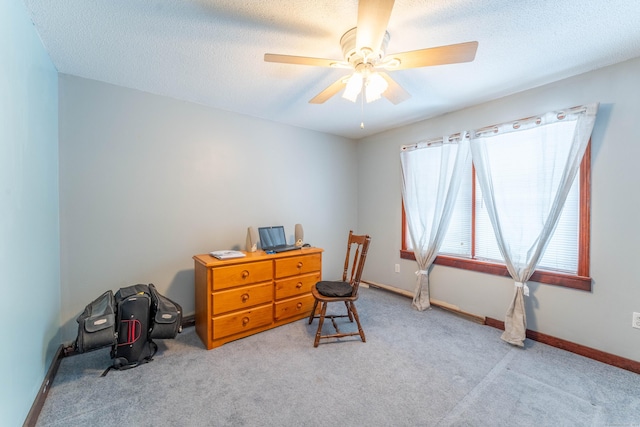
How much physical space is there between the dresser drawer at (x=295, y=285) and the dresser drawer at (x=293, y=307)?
6cm

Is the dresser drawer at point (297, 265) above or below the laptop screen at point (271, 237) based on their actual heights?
below

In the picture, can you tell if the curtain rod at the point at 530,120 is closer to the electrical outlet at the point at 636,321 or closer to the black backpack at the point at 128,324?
the electrical outlet at the point at 636,321

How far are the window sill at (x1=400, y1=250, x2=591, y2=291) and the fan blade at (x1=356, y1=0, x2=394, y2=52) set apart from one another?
2.38 metres

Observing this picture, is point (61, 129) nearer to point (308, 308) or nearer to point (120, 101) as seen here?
point (120, 101)

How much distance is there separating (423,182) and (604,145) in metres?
1.52

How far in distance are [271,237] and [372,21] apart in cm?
219

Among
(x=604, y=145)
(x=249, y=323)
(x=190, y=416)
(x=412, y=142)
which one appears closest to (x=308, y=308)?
(x=249, y=323)

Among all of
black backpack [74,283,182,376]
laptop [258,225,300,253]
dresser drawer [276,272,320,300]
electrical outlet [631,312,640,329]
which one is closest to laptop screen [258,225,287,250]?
laptop [258,225,300,253]

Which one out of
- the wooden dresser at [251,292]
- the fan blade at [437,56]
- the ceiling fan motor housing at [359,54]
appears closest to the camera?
the fan blade at [437,56]

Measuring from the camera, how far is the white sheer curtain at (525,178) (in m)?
2.11

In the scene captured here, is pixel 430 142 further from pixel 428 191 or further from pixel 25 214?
pixel 25 214

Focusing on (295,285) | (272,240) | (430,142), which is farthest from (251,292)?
(430,142)

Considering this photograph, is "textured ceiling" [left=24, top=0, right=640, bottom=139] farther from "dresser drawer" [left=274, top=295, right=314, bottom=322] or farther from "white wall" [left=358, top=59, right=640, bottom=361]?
"dresser drawer" [left=274, top=295, right=314, bottom=322]

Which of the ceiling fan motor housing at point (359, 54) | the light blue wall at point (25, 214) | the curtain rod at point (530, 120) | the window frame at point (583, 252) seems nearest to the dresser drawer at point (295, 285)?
the light blue wall at point (25, 214)
